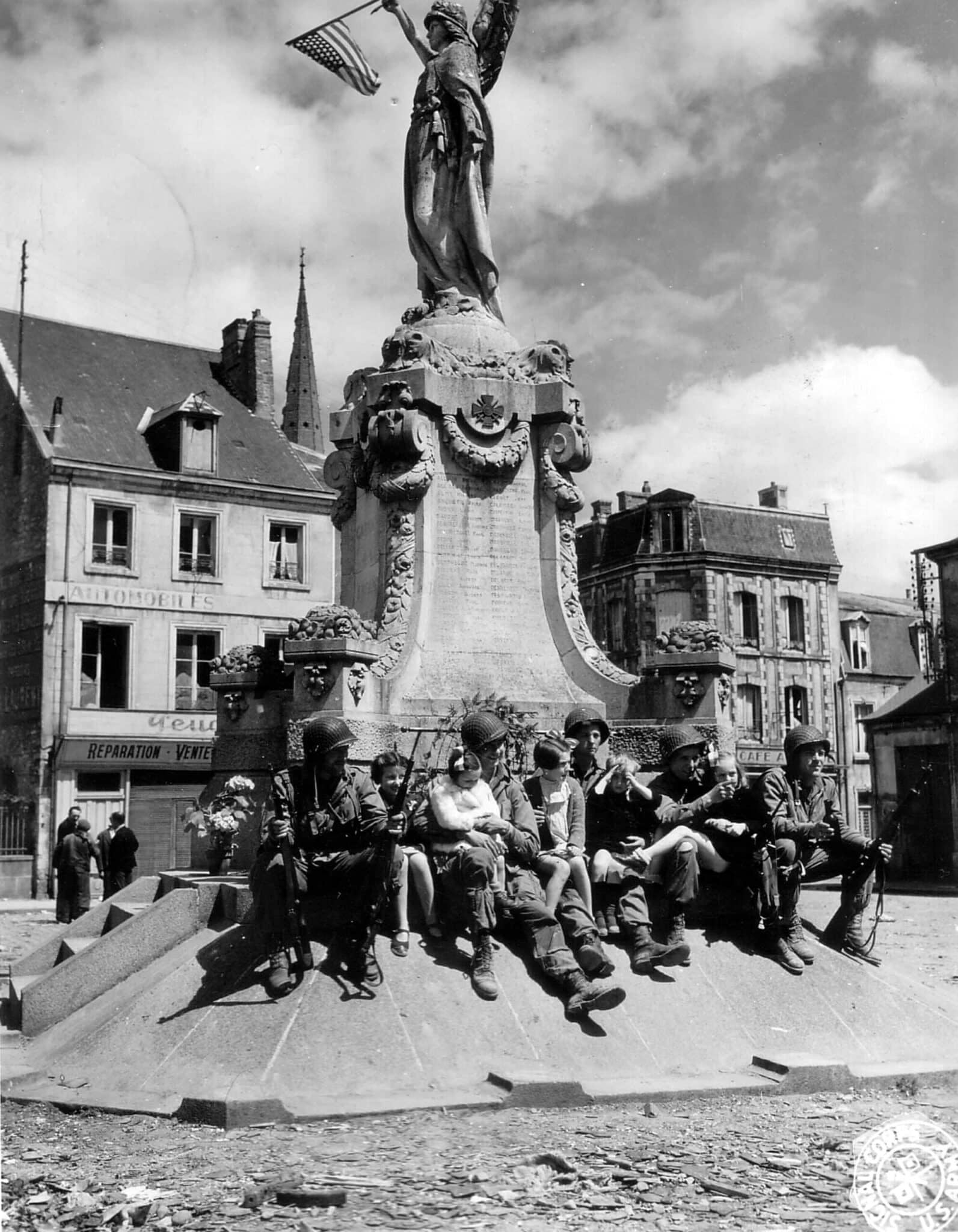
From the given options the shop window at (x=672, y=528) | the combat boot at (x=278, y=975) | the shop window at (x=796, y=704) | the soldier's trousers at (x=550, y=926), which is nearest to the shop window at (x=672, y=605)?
the shop window at (x=672, y=528)

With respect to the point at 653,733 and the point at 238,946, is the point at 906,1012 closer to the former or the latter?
the point at 653,733

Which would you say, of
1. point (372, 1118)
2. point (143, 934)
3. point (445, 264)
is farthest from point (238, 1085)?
point (445, 264)

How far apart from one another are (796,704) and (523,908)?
43363 millimetres

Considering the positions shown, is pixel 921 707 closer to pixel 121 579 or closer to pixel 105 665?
pixel 121 579

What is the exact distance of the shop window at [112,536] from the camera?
33.3 metres

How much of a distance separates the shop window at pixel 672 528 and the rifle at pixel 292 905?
137 ft

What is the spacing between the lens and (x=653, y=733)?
11398 millimetres

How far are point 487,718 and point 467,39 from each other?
25.2ft

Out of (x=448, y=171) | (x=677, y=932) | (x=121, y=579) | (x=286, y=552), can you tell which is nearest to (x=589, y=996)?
(x=677, y=932)

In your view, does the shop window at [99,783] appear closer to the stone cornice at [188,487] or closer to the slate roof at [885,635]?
the stone cornice at [188,487]

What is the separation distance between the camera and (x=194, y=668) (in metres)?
34.3

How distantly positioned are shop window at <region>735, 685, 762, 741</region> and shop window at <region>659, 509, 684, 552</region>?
5682 millimetres

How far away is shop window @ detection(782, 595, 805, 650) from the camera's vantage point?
166ft

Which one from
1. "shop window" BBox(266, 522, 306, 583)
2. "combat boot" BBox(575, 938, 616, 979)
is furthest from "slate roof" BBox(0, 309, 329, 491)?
"combat boot" BBox(575, 938, 616, 979)
